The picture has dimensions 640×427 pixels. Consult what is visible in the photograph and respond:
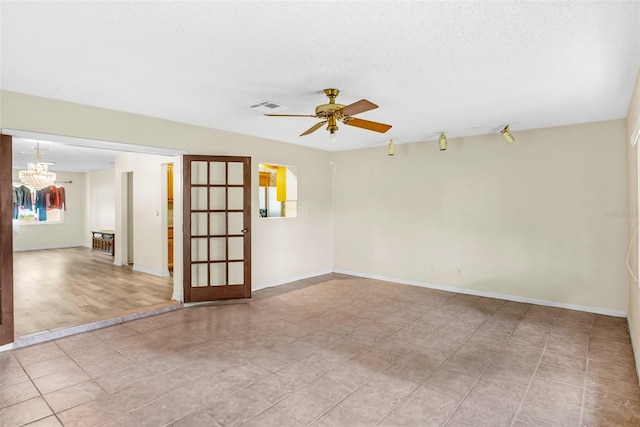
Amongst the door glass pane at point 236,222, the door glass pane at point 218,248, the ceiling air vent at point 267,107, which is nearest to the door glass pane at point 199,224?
the door glass pane at point 218,248

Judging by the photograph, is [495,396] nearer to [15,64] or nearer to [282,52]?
[282,52]

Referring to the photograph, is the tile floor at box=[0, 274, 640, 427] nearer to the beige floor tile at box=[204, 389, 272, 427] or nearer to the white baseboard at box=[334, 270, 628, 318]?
the beige floor tile at box=[204, 389, 272, 427]

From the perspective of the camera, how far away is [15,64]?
109 inches

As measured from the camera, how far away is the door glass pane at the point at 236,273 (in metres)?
5.23

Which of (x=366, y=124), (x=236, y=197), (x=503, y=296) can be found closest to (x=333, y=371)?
(x=366, y=124)

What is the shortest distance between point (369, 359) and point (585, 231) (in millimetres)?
3527

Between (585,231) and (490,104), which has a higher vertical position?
(490,104)

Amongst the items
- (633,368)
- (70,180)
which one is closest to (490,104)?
(633,368)

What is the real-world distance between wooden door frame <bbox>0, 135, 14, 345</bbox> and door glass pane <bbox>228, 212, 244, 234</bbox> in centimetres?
247

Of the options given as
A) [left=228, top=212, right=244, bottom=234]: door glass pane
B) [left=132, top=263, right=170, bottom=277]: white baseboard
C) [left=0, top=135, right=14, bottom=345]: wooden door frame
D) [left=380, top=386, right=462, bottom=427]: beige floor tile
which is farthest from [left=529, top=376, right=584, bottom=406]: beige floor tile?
[left=132, top=263, right=170, bottom=277]: white baseboard

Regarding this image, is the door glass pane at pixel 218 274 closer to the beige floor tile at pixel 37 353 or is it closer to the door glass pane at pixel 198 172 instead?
the door glass pane at pixel 198 172

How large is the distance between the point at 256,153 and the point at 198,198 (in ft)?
4.05

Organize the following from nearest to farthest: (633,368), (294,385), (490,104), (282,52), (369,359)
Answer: (282,52) < (294,385) < (633,368) < (369,359) < (490,104)

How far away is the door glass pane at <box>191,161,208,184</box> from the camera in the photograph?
488 cm
